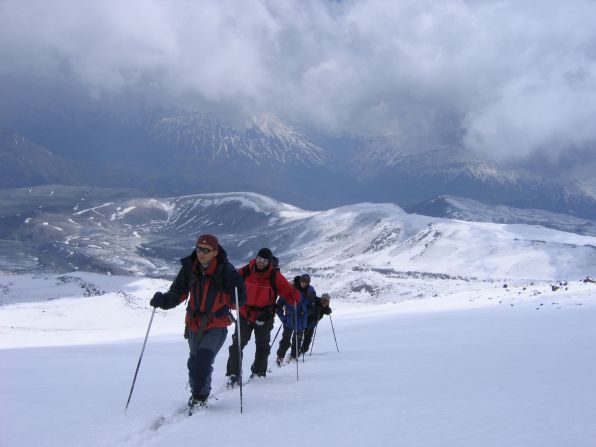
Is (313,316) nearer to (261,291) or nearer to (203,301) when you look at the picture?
(261,291)

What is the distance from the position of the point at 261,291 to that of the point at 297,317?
367 centimetres

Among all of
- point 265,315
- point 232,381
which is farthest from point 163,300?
point 265,315

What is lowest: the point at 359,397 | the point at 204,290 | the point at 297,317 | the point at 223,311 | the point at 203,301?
the point at 359,397

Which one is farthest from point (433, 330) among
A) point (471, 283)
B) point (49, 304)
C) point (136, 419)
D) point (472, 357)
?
point (471, 283)

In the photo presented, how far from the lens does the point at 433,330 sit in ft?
57.9

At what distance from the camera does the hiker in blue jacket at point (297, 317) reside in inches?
499

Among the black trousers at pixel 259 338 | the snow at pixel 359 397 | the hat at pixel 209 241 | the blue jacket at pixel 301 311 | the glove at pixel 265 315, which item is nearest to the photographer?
the snow at pixel 359 397

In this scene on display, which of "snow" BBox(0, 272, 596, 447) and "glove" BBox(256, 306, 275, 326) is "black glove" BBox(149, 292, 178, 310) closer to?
"snow" BBox(0, 272, 596, 447)

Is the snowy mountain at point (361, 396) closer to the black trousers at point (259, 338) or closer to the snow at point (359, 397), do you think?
the snow at point (359, 397)

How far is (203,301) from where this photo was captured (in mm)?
7855

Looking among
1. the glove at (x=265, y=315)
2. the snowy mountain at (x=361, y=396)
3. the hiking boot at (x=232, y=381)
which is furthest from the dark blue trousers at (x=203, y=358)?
the glove at (x=265, y=315)

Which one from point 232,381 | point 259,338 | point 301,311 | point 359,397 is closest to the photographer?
point 359,397

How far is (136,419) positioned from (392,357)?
5.84 metres

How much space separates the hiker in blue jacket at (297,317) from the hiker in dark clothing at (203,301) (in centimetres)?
407
